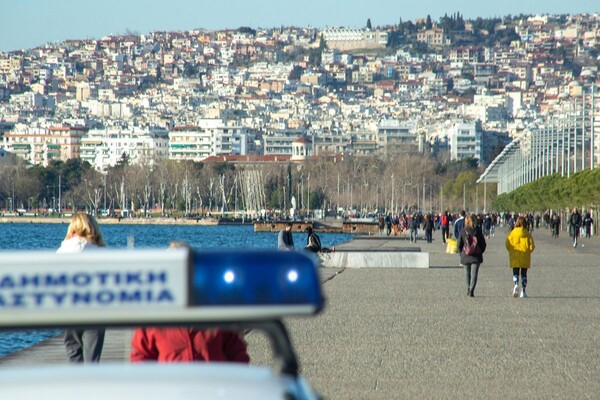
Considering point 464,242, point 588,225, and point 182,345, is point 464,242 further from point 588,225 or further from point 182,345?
point 588,225

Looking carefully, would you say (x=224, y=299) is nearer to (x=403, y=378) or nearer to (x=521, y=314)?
(x=403, y=378)

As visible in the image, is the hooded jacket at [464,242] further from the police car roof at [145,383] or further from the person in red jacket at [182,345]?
the police car roof at [145,383]

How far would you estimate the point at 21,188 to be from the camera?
15500 centimetres

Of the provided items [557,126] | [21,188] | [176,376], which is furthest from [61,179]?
[176,376]

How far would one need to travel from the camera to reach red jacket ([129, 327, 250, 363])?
18.0 ft

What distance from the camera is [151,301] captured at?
9.17 ft

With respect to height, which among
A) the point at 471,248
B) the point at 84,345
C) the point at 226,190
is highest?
the point at 226,190

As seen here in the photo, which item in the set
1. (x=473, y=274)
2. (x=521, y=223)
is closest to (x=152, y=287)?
(x=521, y=223)

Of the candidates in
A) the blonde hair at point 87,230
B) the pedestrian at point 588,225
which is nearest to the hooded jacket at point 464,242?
the blonde hair at point 87,230

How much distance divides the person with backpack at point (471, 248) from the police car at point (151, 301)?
1625 cm

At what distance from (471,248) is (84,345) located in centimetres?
1139

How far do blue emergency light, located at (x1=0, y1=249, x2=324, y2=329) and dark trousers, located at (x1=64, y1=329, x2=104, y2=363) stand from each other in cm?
555

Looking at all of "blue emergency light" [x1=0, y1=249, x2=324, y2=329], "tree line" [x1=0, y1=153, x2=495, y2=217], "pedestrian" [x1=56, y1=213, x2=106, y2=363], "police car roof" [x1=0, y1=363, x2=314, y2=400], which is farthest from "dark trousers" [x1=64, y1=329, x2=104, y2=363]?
"tree line" [x1=0, y1=153, x2=495, y2=217]

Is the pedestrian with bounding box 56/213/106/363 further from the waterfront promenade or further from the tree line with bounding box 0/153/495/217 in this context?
the tree line with bounding box 0/153/495/217
